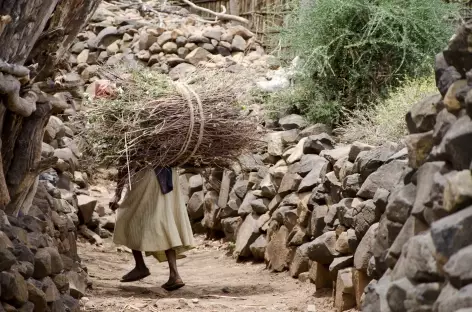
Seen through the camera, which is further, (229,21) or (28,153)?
(229,21)

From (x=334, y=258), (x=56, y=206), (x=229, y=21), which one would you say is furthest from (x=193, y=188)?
(x=229, y=21)

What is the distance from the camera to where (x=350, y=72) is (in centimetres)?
1057

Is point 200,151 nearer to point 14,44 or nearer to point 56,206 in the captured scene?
point 56,206

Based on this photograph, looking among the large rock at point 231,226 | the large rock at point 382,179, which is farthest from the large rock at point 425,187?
the large rock at point 231,226

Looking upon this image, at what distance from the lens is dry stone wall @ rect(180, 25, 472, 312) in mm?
2914

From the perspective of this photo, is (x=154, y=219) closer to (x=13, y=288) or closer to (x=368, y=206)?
(x=368, y=206)

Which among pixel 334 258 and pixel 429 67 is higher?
pixel 429 67

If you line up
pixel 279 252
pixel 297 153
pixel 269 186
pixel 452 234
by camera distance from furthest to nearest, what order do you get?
pixel 269 186
pixel 297 153
pixel 279 252
pixel 452 234

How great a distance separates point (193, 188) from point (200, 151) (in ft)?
12.5

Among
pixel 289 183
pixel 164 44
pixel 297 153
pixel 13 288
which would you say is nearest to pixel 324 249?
pixel 289 183

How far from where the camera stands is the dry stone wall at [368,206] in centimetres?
291

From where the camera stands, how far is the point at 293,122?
10.6m

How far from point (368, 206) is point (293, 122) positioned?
143 inches

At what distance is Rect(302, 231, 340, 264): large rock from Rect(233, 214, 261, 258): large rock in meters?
1.90
